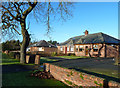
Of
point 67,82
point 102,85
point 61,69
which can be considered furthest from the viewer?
point 61,69

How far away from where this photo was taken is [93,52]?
965 inches

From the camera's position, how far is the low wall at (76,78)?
463 centimetres

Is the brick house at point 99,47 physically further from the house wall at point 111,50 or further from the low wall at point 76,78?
the low wall at point 76,78

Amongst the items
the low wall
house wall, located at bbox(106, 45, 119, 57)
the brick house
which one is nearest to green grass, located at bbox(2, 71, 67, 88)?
the low wall

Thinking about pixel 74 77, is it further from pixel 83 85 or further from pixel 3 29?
pixel 3 29

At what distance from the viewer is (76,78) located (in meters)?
6.11

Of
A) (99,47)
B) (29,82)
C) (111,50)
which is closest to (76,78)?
(29,82)

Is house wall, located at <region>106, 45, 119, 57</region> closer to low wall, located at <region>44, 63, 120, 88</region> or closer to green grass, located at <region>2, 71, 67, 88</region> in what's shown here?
low wall, located at <region>44, 63, 120, 88</region>

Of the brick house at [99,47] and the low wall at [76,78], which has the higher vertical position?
the brick house at [99,47]

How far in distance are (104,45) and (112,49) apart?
66.2 inches

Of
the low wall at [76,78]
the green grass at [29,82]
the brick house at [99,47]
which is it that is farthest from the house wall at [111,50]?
the green grass at [29,82]

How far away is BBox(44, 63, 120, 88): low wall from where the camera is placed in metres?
4.63

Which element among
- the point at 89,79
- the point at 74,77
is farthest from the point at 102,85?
the point at 74,77

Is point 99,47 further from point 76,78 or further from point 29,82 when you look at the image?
point 29,82
